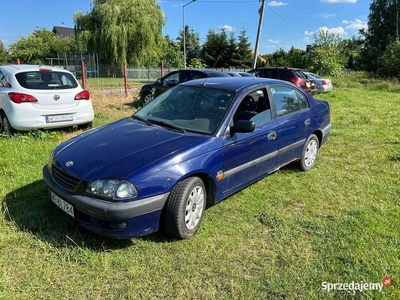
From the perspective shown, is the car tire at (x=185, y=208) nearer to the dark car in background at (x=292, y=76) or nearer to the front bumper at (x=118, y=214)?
the front bumper at (x=118, y=214)

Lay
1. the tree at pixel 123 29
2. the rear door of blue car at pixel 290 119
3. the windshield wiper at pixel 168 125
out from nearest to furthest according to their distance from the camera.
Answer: the windshield wiper at pixel 168 125
the rear door of blue car at pixel 290 119
the tree at pixel 123 29

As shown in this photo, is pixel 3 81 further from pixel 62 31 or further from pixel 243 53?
pixel 62 31

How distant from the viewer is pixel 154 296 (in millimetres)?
2400

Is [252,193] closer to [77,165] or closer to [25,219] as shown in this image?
[77,165]

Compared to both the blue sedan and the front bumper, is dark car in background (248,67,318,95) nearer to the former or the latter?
the blue sedan

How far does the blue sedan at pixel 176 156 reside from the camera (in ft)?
8.86

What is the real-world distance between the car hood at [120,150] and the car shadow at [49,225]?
66 centimetres

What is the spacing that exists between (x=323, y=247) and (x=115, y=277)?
77.0 inches

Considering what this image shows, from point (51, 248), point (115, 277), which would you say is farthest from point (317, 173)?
point (51, 248)

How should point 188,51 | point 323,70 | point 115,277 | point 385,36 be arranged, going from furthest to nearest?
point 188,51 < point 385,36 < point 323,70 < point 115,277

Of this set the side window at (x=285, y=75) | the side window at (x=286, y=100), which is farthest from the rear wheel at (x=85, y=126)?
the side window at (x=285, y=75)

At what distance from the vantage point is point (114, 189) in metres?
2.65

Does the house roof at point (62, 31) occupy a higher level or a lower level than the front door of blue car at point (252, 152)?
higher

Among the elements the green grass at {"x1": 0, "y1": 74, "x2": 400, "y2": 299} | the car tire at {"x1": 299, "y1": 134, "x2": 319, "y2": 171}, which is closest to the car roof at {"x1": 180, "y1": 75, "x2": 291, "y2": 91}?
the car tire at {"x1": 299, "y1": 134, "x2": 319, "y2": 171}
